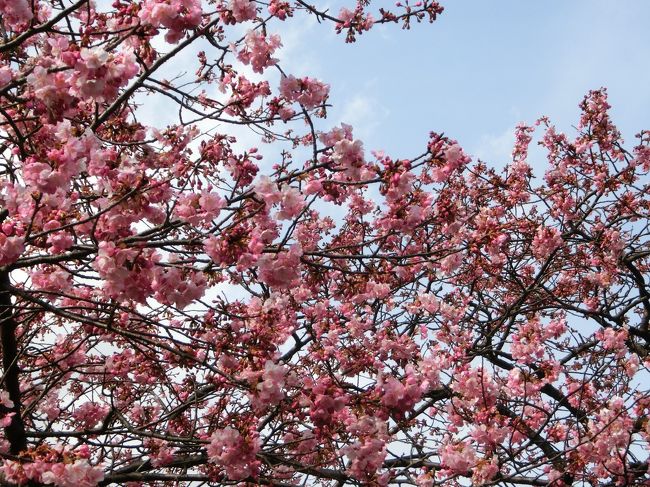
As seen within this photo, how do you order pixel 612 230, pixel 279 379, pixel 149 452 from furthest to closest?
1. pixel 612 230
2. pixel 149 452
3. pixel 279 379

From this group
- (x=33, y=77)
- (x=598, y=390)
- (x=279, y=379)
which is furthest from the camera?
(x=598, y=390)

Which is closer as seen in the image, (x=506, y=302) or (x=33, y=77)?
(x=33, y=77)

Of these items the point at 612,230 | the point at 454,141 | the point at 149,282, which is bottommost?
the point at 149,282

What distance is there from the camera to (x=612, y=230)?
792 cm

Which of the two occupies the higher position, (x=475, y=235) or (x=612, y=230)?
(x=612, y=230)

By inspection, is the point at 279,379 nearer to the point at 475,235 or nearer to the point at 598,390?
the point at 475,235

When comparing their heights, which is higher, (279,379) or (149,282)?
(149,282)

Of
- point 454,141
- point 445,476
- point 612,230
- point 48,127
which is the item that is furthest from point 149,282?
point 612,230

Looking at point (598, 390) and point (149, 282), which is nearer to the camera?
point (149, 282)

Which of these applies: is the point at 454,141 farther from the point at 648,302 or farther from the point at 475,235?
the point at 648,302

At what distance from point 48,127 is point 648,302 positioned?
7709mm

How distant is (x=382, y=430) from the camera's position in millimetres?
3732

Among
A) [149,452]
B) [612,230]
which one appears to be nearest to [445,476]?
[149,452]

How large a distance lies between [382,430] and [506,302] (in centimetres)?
572
